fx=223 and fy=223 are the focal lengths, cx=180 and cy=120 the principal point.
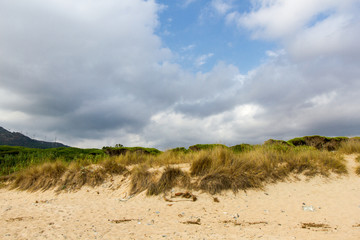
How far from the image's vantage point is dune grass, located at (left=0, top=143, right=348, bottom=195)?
25.9ft

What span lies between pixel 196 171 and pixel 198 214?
7.35 feet

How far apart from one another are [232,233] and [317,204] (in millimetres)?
3799

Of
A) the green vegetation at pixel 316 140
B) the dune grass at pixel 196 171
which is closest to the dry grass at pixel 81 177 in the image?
the dune grass at pixel 196 171

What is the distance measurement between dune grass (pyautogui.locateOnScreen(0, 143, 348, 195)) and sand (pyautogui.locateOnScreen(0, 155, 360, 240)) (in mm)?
398

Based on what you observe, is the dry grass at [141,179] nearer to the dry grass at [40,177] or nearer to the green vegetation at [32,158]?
the green vegetation at [32,158]

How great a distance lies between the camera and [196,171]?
8281 mm

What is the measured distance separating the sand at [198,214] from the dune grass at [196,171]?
1.30ft

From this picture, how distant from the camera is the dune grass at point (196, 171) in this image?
311 inches

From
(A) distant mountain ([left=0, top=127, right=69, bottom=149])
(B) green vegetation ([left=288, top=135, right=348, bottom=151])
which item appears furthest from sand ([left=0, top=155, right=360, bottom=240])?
(A) distant mountain ([left=0, top=127, right=69, bottom=149])

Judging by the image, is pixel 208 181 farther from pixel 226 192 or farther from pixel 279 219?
pixel 279 219

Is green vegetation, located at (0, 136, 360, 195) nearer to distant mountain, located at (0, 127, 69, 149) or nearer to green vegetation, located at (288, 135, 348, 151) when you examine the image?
green vegetation, located at (288, 135, 348, 151)

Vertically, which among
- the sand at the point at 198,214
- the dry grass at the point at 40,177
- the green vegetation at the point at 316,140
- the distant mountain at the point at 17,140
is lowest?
the sand at the point at 198,214

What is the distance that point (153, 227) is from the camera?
17.1 feet

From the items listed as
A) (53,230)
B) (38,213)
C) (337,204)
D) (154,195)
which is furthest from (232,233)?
(38,213)
